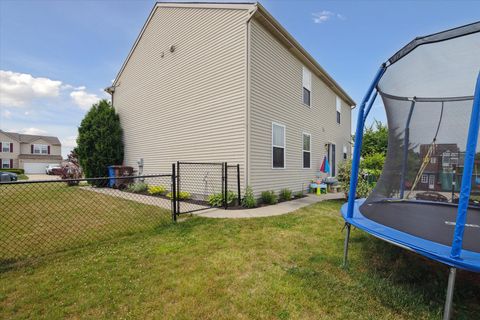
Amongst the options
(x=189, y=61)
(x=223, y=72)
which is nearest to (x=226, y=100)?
(x=223, y=72)

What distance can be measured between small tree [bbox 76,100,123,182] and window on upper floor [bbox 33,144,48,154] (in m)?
32.9

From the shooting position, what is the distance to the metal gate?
6.83 meters

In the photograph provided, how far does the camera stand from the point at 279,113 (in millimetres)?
8266

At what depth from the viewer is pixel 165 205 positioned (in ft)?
22.6

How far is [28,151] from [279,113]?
140ft

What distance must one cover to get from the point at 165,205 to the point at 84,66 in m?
8.98

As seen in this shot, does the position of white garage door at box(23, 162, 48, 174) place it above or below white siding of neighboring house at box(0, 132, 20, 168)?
below

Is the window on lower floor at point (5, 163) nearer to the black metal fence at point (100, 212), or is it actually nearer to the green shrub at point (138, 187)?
the black metal fence at point (100, 212)

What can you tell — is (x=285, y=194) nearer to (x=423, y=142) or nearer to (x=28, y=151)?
(x=423, y=142)

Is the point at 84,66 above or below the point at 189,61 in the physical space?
above

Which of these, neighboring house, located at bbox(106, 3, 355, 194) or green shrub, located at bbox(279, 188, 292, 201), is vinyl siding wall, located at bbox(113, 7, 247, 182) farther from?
green shrub, located at bbox(279, 188, 292, 201)

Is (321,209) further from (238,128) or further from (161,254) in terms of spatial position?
(161,254)

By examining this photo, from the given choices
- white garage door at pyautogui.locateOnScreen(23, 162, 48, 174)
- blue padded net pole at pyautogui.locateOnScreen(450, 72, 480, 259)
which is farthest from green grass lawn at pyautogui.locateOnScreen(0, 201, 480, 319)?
white garage door at pyautogui.locateOnScreen(23, 162, 48, 174)

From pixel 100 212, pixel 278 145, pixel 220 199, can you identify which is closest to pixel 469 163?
pixel 220 199
